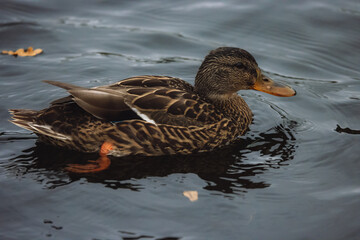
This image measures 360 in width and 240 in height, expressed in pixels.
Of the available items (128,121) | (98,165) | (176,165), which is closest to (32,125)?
(98,165)

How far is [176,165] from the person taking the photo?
6.30 metres

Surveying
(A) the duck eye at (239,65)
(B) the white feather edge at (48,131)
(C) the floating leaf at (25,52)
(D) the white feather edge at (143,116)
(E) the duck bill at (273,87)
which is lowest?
(B) the white feather edge at (48,131)

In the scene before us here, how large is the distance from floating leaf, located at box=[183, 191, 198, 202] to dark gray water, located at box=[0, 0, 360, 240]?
48 mm

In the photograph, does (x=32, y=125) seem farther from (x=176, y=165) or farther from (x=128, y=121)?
(x=176, y=165)

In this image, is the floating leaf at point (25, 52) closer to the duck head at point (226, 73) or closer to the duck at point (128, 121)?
the duck at point (128, 121)

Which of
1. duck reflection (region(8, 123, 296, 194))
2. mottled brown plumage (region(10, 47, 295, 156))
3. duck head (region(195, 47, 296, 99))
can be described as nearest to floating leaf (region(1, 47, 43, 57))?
mottled brown plumage (region(10, 47, 295, 156))

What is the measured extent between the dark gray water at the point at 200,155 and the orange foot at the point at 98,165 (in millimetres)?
104

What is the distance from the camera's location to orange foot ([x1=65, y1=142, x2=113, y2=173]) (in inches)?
240

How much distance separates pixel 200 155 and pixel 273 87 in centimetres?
160

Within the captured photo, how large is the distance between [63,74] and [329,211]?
525cm

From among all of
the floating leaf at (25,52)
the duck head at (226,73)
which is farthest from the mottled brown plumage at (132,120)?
the floating leaf at (25,52)

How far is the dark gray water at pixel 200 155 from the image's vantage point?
207 inches

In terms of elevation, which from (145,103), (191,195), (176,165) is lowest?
(191,195)

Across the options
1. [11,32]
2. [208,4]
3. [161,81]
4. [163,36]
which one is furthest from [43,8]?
[161,81]
